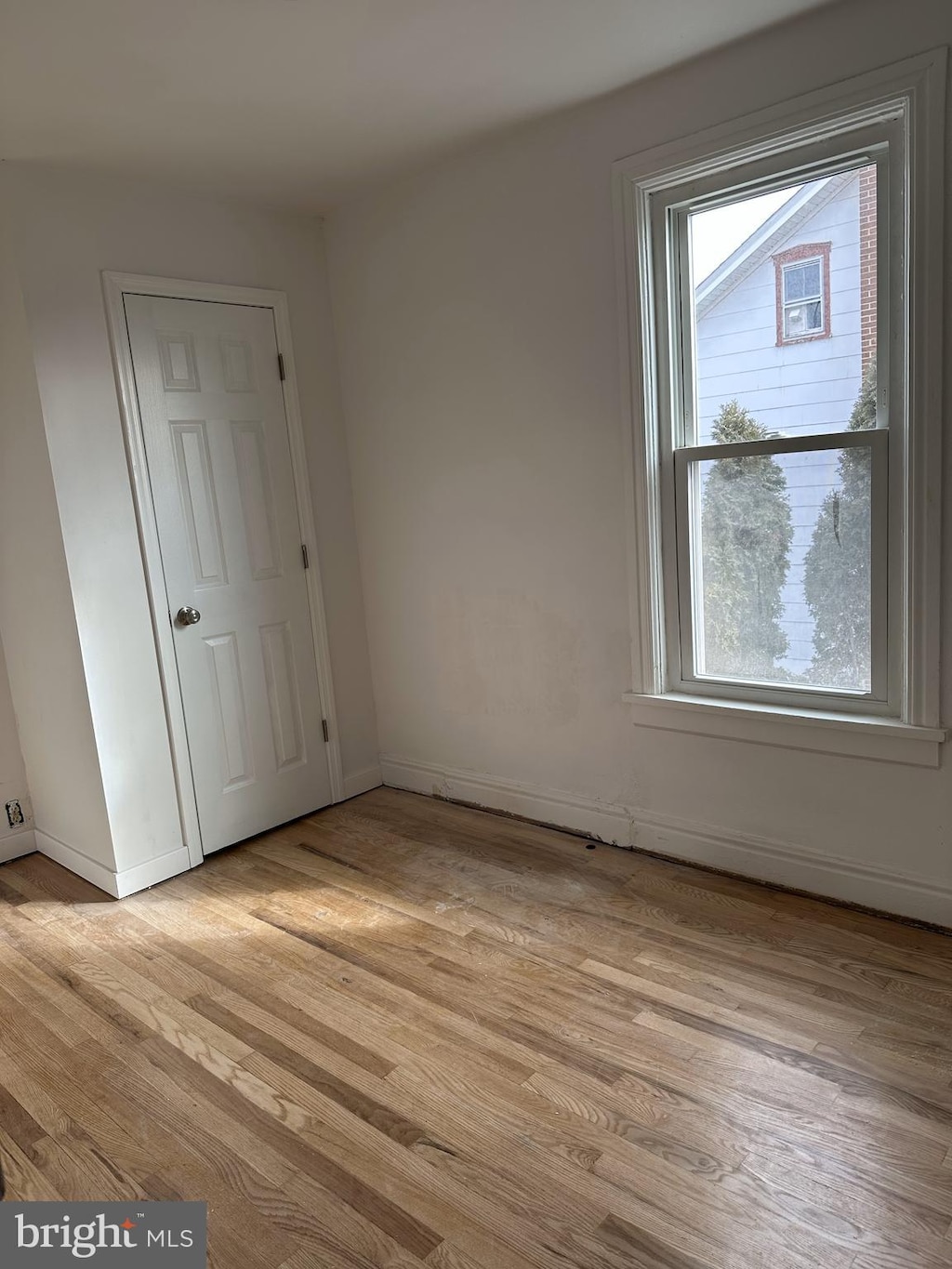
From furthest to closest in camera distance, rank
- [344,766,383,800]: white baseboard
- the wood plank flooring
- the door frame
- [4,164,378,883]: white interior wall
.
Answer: [344,766,383,800]: white baseboard → the door frame → [4,164,378,883]: white interior wall → the wood plank flooring

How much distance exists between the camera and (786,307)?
2676 mm

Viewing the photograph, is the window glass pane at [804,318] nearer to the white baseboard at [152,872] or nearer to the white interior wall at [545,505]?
the white interior wall at [545,505]

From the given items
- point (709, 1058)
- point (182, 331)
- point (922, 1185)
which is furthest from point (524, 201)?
point (922, 1185)

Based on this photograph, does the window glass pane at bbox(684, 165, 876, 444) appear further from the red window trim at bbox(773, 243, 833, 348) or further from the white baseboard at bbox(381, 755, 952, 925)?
the white baseboard at bbox(381, 755, 952, 925)

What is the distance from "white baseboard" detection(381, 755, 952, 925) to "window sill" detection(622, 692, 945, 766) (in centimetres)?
35

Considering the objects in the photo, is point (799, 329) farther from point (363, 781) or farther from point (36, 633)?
point (36, 633)

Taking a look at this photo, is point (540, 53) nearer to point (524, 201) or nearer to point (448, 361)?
point (524, 201)

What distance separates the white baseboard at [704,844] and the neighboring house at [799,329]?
63cm

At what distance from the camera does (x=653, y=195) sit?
2857 millimetres

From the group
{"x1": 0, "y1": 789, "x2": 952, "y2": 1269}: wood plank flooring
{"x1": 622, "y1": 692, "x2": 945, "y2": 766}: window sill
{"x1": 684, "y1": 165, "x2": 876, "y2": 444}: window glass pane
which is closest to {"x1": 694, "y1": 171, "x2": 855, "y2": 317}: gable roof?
{"x1": 684, "y1": 165, "x2": 876, "y2": 444}: window glass pane

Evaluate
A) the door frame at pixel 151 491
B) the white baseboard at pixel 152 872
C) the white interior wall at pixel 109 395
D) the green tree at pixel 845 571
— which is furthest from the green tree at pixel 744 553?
the white baseboard at pixel 152 872

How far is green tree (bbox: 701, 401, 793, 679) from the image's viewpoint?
9.22 ft

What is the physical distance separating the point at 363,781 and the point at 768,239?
9.10ft

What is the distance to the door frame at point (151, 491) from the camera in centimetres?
319
